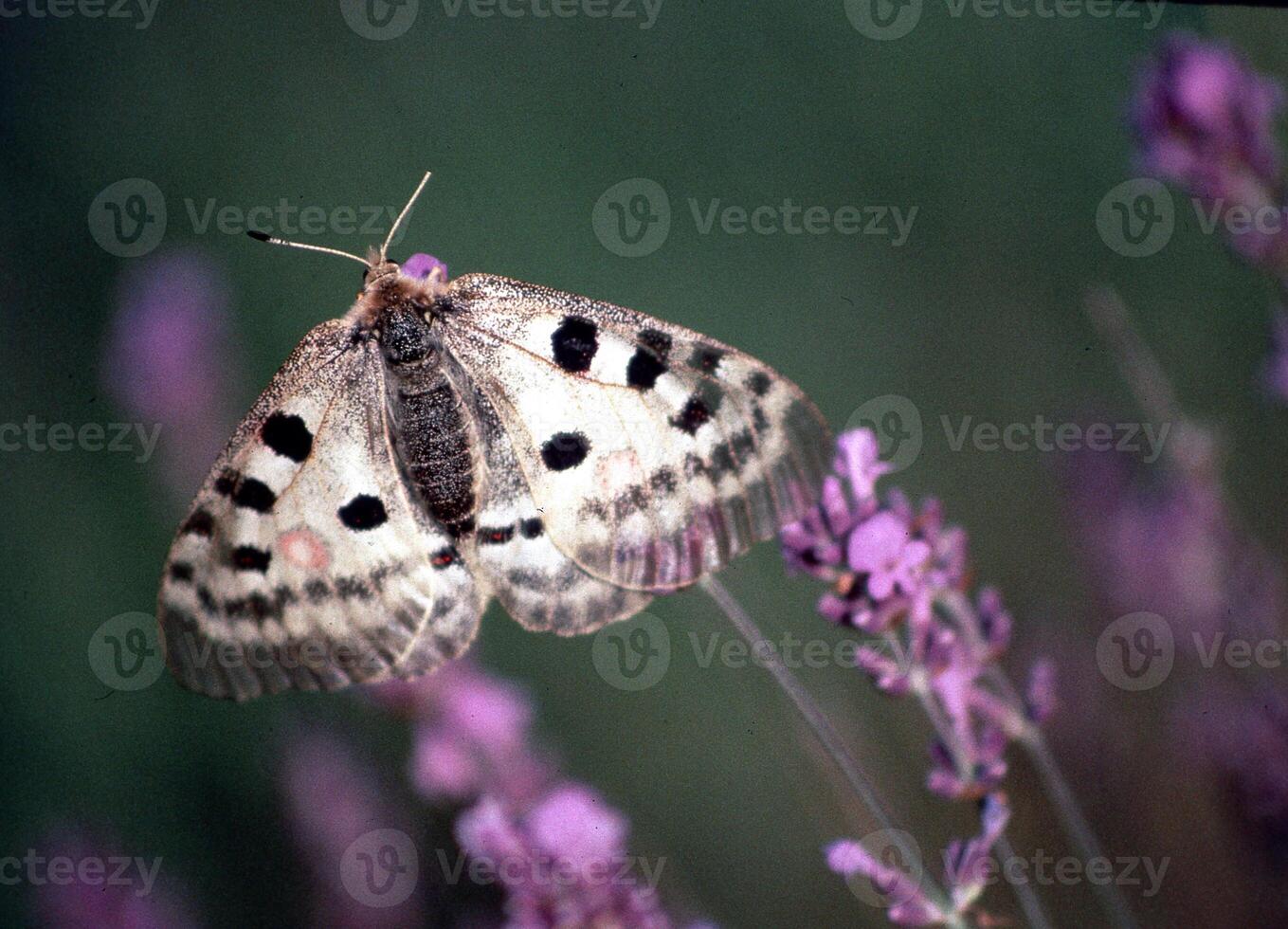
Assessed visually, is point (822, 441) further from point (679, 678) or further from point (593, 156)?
point (593, 156)

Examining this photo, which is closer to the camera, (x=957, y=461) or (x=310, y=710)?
(x=310, y=710)

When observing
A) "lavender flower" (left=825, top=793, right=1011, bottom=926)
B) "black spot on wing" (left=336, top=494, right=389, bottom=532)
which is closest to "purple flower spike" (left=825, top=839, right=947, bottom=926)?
"lavender flower" (left=825, top=793, right=1011, bottom=926)

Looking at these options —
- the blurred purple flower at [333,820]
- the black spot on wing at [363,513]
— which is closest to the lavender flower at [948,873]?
the black spot on wing at [363,513]

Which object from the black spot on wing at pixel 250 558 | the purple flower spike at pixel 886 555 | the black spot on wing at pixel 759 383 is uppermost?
the black spot on wing at pixel 759 383

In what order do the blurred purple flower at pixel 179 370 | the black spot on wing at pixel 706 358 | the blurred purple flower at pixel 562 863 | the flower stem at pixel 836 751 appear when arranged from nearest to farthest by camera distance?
the flower stem at pixel 836 751, the blurred purple flower at pixel 562 863, the black spot on wing at pixel 706 358, the blurred purple flower at pixel 179 370

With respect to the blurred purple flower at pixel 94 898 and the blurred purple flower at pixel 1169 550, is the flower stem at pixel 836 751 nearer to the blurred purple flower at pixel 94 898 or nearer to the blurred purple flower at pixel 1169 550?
the blurred purple flower at pixel 1169 550

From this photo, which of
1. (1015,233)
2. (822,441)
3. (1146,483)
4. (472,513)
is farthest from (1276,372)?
(1015,233)
